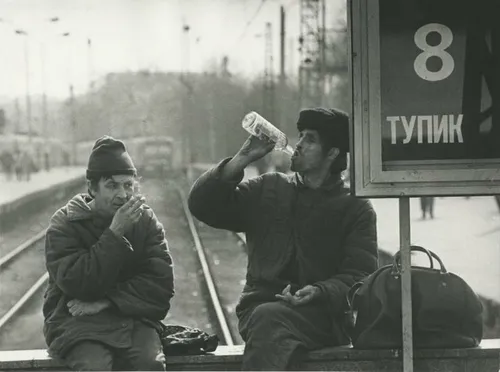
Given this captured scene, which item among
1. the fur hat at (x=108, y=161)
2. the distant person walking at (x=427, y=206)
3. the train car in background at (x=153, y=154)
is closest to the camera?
the fur hat at (x=108, y=161)

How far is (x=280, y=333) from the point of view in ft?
14.9

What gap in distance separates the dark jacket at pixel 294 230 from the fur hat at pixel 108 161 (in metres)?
0.35

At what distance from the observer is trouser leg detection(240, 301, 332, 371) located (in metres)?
4.51

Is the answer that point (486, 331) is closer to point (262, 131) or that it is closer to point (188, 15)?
point (188, 15)

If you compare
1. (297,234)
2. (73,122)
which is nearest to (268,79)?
(73,122)

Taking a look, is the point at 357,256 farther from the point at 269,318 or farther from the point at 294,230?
the point at 269,318

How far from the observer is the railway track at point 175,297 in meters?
11.0

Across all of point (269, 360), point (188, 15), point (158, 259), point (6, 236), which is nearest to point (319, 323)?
point (269, 360)

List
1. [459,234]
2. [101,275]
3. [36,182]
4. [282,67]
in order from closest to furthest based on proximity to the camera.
A: [101,275] < [282,67] < [36,182] < [459,234]

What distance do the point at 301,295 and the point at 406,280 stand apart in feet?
1.90

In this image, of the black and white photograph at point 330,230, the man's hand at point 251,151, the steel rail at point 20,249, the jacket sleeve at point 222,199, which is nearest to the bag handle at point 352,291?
the black and white photograph at point 330,230

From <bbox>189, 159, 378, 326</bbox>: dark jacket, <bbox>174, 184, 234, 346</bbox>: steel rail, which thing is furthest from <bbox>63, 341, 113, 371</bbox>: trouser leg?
<bbox>174, 184, 234, 346</bbox>: steel rail

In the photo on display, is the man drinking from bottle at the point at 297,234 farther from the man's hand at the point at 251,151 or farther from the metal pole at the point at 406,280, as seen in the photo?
→ the metal pole at the point at 406,280

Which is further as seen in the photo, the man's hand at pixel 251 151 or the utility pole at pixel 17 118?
the utility pole at pixel 17 118
